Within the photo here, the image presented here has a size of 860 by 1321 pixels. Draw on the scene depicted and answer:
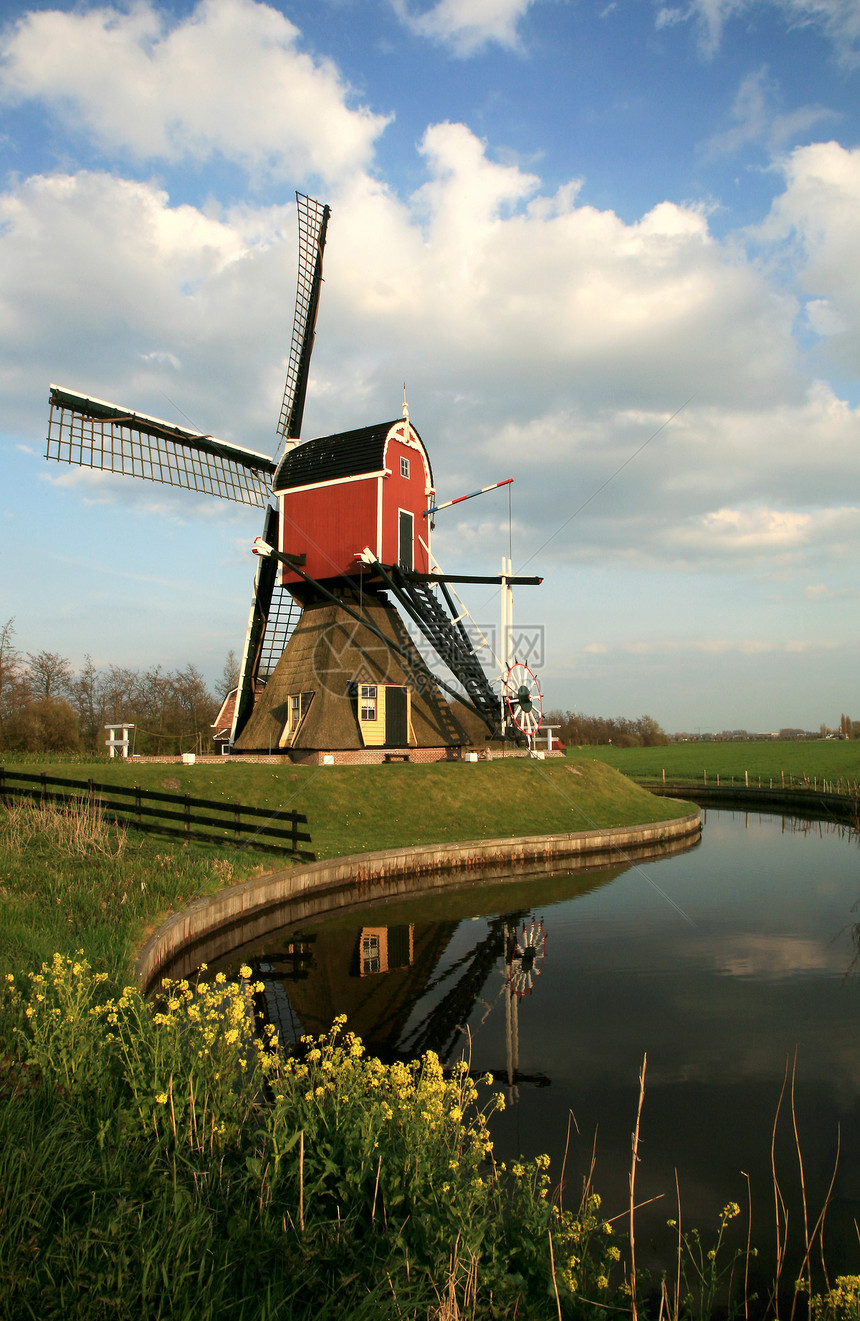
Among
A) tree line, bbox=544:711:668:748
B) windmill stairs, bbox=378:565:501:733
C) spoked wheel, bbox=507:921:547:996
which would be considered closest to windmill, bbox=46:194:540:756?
windmill stairs, bbox=378:565:501:733

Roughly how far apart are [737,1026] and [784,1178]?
2748mm

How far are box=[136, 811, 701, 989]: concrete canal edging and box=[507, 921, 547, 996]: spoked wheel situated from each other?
346 cm

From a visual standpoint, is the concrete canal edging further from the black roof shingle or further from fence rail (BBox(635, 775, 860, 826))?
the black roof shingle

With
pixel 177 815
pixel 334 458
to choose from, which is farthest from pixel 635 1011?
pixel 334 458

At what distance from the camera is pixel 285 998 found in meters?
9.15

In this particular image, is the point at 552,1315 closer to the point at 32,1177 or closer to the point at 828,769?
the point at 32,1177

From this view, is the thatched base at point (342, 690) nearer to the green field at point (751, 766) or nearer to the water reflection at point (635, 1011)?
the water reflection at point (635, 1011)

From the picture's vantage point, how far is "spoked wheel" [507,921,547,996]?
989 cm

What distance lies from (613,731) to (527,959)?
9794 cm

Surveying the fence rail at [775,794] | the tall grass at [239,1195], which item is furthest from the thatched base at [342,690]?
the tall grass at [239,1195]

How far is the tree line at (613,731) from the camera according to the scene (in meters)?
99.1

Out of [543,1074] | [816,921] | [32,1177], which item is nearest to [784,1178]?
[543,1074]

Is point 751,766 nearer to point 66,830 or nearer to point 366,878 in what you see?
point 366,878

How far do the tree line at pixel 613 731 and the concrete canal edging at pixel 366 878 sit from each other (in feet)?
246
